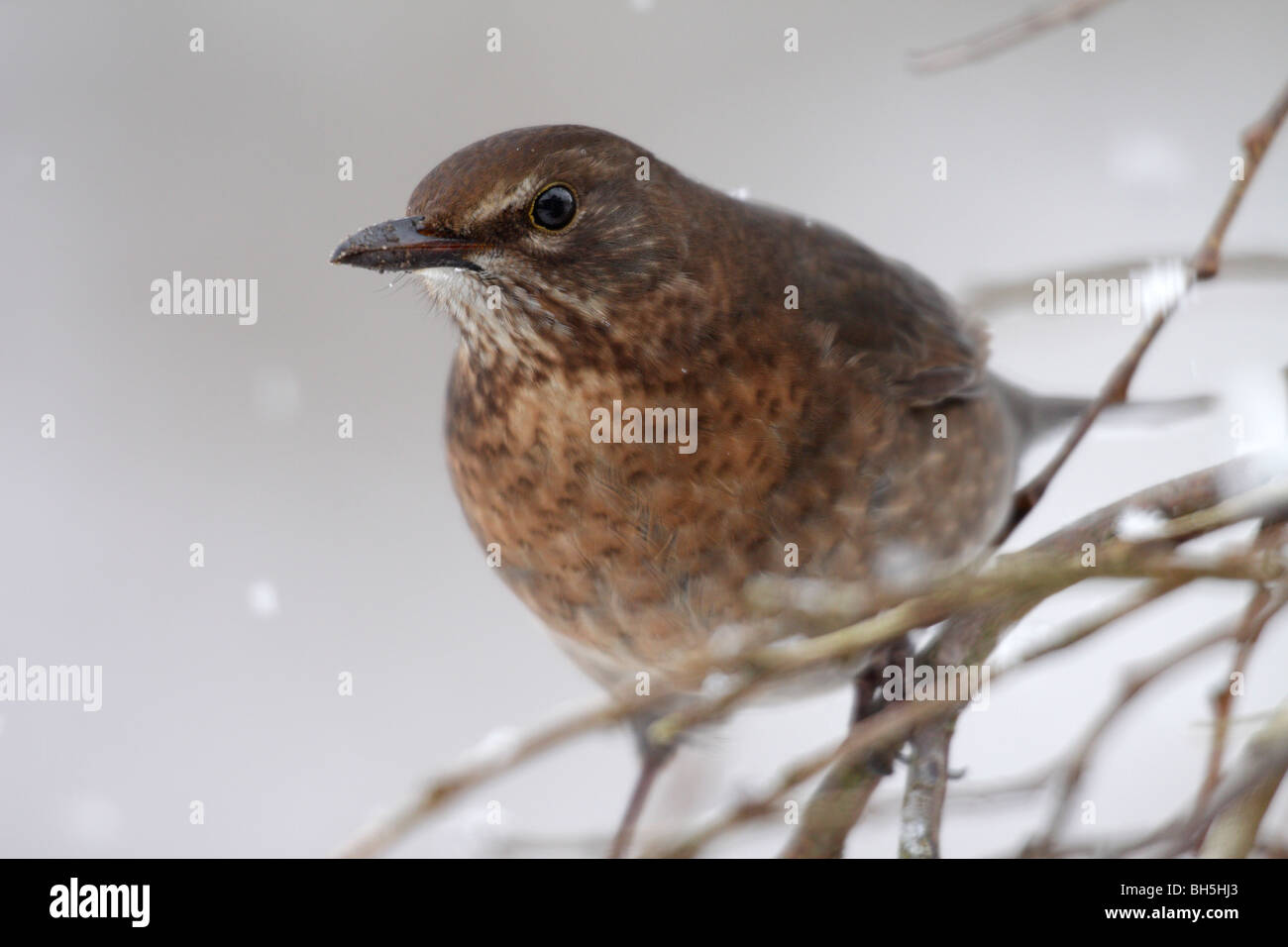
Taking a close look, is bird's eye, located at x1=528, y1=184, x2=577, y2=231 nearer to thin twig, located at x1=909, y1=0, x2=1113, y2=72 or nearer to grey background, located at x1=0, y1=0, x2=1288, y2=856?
grey background, located at x1=0, y1=0, x2=1288, y2=856

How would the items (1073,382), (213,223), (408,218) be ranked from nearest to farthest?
(408,218), (1073,382), (213,223)

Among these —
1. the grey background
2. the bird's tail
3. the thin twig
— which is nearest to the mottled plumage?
the grey background

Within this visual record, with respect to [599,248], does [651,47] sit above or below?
above

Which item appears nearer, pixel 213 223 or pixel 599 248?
pixel 599 248

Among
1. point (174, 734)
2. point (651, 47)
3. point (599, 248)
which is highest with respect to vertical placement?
point (651, 47)

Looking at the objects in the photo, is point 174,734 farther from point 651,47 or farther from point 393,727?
point 651,47

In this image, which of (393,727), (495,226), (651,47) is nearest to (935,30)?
(651,47)
